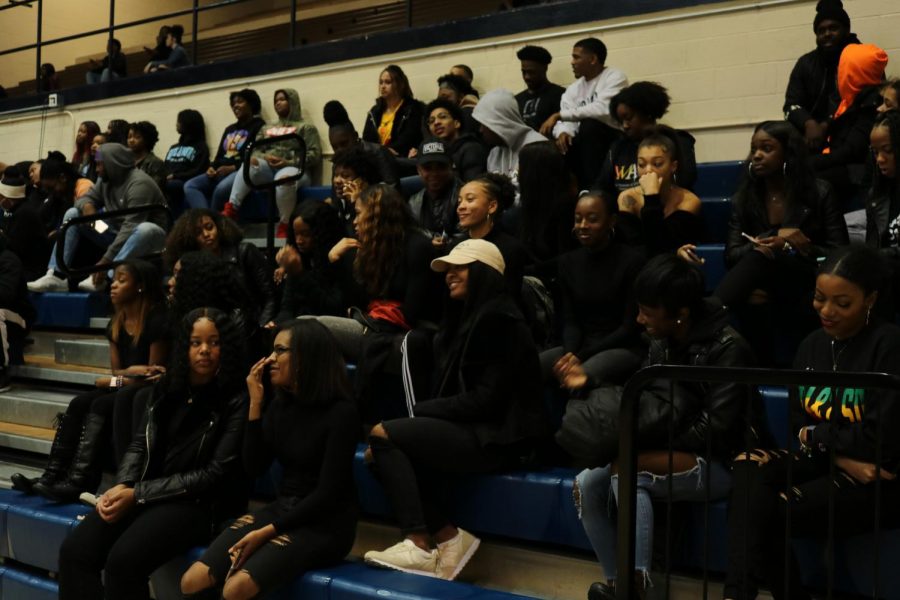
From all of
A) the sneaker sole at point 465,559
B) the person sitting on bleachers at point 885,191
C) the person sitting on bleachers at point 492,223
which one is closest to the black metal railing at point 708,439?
the sneaker sole at point 465,559

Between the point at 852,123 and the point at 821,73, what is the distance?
60 centimetres

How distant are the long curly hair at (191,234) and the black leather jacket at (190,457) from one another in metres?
1.45

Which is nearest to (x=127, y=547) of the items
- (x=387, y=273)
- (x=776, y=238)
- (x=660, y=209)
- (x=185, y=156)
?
(x=387, y=273)

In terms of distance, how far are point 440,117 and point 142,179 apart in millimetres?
2384

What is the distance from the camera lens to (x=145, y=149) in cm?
912

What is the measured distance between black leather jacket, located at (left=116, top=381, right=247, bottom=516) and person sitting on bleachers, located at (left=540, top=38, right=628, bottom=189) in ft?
7.96

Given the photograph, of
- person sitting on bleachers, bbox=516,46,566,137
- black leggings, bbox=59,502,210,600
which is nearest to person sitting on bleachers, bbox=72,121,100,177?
person sitting on bleachers, bbox=516,46,566,137

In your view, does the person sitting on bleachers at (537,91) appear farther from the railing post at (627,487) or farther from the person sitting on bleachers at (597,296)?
the railing post at (627,487)

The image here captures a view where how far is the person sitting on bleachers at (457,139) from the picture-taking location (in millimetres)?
6332

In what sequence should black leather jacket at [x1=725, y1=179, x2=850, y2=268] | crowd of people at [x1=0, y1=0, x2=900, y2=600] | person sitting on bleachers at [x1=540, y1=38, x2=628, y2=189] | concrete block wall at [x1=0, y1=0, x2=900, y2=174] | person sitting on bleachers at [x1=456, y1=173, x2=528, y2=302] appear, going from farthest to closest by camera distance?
concrete block wall at [x1=0, y1=0, x2=900, y2=174] < person sitting on bleachers at [x1=540, y1=38, x2=628, y2=189] < person sitting on bleachers at [x1=456, y1=173, x2=528, y2=302] < black leather jacket at [x1=725, y1=179, x2=850, y2=268] < crowd of people at [x1=0, y1=0, x2=900, y2=600]

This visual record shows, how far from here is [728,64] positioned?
6758mm

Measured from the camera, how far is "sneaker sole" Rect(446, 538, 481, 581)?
3.82 m

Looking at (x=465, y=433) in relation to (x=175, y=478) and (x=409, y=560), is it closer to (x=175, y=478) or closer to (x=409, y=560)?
(x=409, y=560)

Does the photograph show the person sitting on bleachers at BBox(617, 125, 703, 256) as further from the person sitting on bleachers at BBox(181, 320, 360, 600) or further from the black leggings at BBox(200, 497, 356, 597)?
the black leggings at BBox(200, 497, 356, 597)
